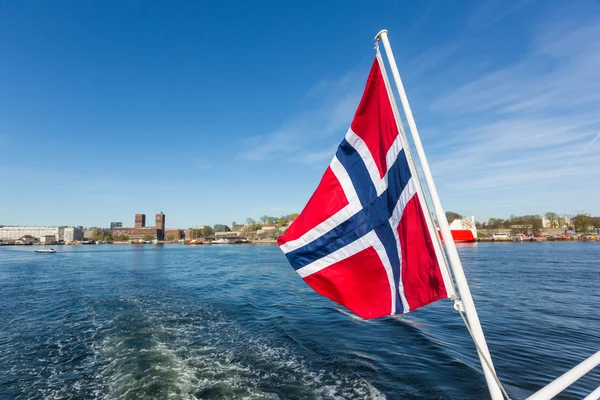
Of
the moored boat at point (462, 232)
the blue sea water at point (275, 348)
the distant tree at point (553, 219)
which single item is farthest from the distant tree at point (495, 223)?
the blue sea water at point (275, 348)

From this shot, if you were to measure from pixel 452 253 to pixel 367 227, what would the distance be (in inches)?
52.4

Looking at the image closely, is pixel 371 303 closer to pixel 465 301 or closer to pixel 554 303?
pixel 465 301

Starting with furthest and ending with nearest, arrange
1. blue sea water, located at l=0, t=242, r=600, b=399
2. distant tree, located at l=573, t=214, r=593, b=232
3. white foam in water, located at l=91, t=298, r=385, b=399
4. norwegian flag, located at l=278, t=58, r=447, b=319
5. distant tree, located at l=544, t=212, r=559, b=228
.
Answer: distant tree, located at l=544, t=212, r=559, b=228 < distant tree, located at l=573, t=214, r=593, b=232 < blue sea water, located at l=0, t=242, r=600, b=399 < white foam in water, located at l=91, t=298, r=385, b=399 < norwegian flag, located at l=278, t=58, r=447, b=319

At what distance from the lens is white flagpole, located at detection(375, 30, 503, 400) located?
2674mm

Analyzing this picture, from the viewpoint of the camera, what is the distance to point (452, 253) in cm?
277

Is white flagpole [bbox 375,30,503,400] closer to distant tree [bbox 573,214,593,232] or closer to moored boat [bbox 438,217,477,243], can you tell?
moored boat [bbox 438,217,477,243]

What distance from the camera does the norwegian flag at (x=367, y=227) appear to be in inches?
142

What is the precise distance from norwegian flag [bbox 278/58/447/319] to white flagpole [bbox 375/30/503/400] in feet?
1.37

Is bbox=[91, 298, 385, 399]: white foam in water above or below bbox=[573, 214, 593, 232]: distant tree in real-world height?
below

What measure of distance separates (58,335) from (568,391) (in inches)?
630

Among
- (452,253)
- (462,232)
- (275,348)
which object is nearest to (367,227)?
(452,253)

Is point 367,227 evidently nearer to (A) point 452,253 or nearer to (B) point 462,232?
(A) point 452,253

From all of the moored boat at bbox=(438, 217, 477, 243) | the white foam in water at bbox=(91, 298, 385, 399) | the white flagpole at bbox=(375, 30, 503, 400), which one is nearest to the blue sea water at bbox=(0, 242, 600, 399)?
the white foam in water at bbox=(91, 298, 385, 399)

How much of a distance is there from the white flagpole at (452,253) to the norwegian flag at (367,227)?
42 cm
